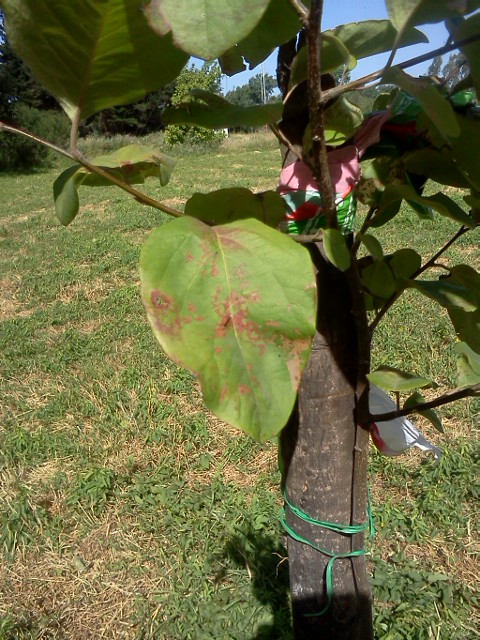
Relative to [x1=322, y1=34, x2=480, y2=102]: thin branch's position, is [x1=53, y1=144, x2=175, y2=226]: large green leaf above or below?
below

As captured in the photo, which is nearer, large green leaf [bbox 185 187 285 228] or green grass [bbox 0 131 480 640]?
large green leaf [bbox 185 187 285 228]

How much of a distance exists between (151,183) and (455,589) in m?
8.42

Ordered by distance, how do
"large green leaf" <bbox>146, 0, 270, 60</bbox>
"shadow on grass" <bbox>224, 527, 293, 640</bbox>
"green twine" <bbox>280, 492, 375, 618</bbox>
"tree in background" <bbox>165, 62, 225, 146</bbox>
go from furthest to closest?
"tree in background" <bbox>165, 62, 225, 146</bbox>
"shadow on grass" <bbox>224, 527, 293, 640</bbox>
"green twine" <bbox>280, 492, 375, 618</bbox>
"large green leaf" <bbox>146, 0, 270, 60</bbox>

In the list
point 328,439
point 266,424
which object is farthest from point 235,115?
point 328,439

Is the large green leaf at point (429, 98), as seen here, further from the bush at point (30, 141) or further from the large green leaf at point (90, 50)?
the bush at point (30, 141)

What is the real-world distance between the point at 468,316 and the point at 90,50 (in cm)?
34

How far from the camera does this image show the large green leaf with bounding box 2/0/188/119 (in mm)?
289

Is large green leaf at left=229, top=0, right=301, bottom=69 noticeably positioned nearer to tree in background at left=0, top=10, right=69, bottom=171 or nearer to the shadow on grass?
the shadow on grass

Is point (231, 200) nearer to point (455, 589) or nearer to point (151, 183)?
point (455, 589)

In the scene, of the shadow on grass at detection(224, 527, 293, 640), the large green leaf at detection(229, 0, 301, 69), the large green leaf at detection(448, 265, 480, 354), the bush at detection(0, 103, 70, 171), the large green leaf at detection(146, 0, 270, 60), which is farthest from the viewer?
the bush at detection(0, 103, 70, 171)

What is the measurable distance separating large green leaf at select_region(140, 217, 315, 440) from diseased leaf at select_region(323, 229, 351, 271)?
4cm

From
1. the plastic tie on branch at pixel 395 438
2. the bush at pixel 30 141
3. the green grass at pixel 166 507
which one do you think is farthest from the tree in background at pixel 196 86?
the plastic tie on branch at pixel 395 438

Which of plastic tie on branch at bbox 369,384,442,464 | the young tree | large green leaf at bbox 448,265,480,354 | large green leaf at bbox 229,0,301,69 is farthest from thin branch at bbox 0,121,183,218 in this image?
plastic tie on branch at bbox 369,384,442,464

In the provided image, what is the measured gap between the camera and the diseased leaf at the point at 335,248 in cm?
36
